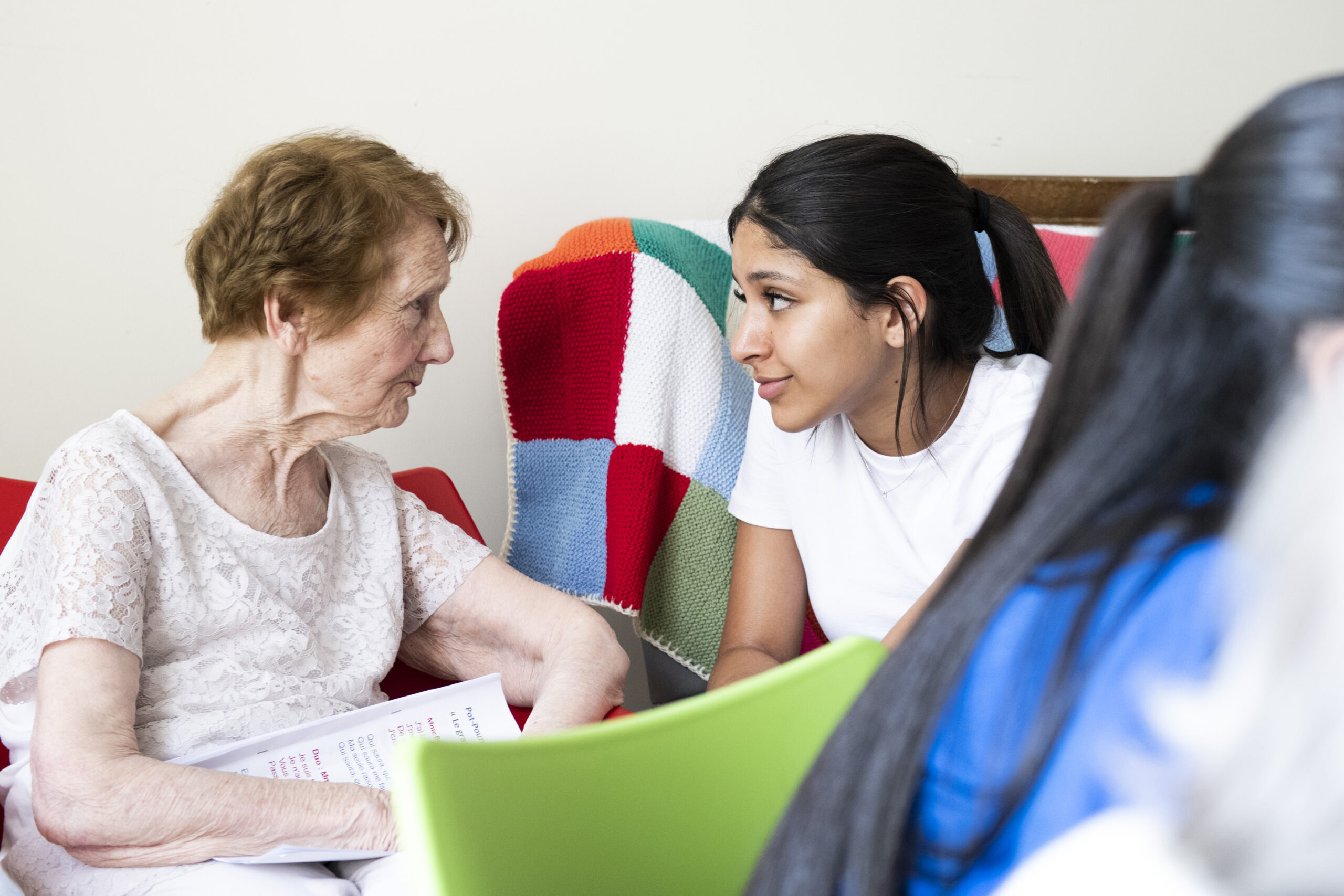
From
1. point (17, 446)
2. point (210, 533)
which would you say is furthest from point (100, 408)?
point (210, 533)

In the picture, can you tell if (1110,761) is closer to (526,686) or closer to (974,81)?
(526,686)

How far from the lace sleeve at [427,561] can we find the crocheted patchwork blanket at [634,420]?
0.23 m

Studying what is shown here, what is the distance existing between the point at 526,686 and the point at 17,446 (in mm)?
903

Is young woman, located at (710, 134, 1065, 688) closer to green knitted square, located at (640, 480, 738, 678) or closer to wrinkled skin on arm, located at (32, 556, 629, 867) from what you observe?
green knitted square, located at (640, 480, 738, 678)

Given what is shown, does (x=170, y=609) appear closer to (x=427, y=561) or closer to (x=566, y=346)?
(x=427, y=561)

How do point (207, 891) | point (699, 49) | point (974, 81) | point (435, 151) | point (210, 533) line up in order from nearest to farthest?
point (207, 891)
point (210, 533)
point (435, 151)
point (699, 49)
point (974, 81)

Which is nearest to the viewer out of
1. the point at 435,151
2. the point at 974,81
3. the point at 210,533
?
the point at 210,533

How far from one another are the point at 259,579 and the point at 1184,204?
1.01 metres

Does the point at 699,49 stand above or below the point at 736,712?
above

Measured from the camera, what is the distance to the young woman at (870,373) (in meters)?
1.23

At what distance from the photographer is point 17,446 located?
159 centimetres

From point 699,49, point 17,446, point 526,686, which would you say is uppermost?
point 699,49

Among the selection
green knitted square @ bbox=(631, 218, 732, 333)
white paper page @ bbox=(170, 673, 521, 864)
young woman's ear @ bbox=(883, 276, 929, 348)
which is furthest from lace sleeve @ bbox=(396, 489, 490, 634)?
young woman's ear @ bbox=(883, 276, 929, 348)

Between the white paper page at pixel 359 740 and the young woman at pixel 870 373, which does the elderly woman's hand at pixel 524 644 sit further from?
the young woman at pixel 870 373
